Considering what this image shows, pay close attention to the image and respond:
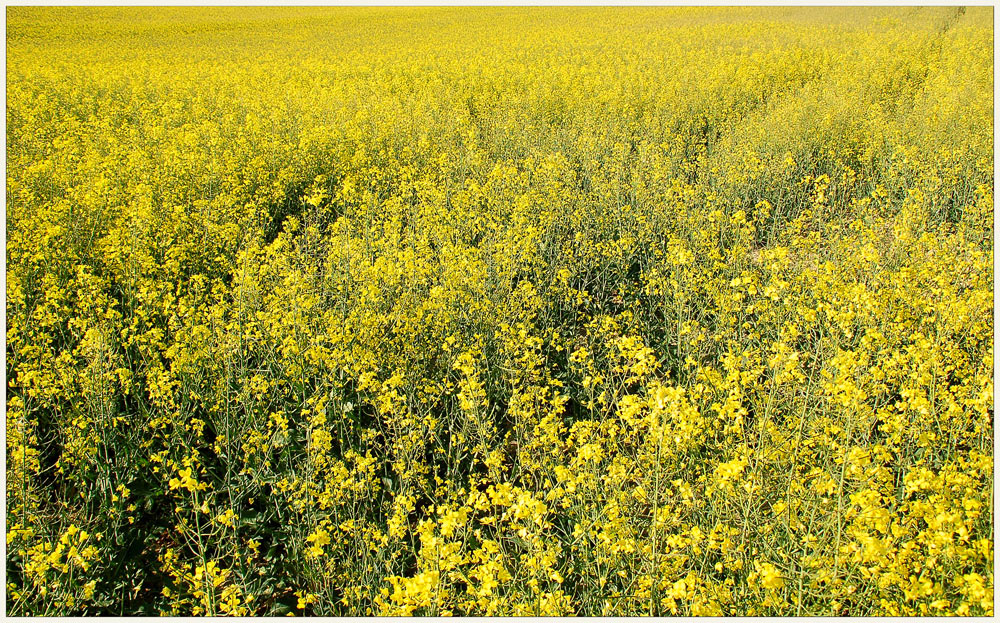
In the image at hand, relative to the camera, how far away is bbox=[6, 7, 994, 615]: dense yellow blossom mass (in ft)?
7.88

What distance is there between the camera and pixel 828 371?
2934mm

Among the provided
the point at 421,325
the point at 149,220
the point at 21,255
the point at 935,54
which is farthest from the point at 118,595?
the point at 935,54

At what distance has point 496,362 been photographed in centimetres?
416

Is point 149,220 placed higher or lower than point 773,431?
higher

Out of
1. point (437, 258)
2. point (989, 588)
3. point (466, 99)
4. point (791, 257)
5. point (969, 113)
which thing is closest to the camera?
point (989, 588)

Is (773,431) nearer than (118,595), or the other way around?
(773,431)

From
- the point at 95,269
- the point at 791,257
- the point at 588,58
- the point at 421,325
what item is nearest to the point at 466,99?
the point at 588,58

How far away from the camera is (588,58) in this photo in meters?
17.8

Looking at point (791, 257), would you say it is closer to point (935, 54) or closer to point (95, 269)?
point (95, 269)

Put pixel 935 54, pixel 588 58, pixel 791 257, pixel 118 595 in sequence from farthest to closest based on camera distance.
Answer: pixel 588 58 → pixel 935 54 → pixel 791 257 → pixel 118 595

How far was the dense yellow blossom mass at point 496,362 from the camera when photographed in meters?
2.40

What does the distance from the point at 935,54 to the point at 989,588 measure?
19009mm

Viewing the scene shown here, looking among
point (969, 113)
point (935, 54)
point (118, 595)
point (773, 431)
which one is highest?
point (935, 54)

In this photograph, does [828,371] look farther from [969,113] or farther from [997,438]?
[969,113]
